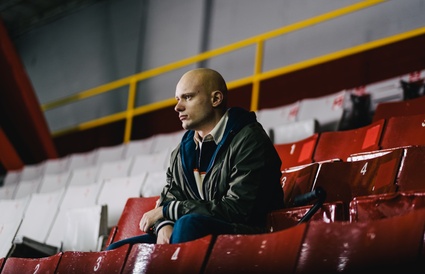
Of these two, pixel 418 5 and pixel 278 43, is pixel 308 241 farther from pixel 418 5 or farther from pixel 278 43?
pixel 278 43

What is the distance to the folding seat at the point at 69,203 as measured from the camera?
60.5 inches

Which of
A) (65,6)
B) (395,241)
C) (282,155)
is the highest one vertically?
(65,6)

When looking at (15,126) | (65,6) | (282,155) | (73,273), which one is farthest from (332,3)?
(73,273)

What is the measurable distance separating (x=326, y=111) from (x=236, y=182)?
2.82 feet

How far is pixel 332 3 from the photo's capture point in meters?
2.39

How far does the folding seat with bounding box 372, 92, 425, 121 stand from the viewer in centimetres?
146

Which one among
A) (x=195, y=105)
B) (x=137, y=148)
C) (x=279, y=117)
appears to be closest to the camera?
(x=195, y=105)

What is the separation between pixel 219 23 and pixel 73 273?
77.6 inches

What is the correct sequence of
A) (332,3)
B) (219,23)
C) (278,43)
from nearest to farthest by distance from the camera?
(332,3) < (278,43) < (219,23)

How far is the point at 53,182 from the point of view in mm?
2201

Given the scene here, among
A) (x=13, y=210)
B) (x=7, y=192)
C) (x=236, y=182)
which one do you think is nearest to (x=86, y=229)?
(x=13, y=210)

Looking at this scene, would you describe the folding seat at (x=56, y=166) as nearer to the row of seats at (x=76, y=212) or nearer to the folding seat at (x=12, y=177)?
the folding seat at (x=12, y=177)

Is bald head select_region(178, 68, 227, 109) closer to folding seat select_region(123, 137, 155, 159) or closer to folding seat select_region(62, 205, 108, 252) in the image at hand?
folding seat select_region(62, 205, 108, 252)

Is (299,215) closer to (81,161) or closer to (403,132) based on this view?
(403,132)
